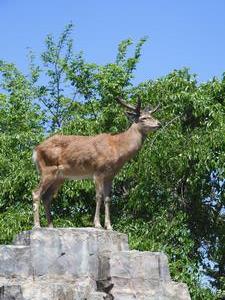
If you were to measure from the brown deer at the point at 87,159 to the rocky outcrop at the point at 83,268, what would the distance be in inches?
19.0

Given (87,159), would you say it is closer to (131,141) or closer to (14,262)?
(131,141)

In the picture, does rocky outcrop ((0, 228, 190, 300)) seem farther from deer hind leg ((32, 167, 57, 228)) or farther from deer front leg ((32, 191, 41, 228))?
deer hind leg ((32, 167, 57, 228))

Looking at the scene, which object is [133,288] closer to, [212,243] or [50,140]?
[50,140]

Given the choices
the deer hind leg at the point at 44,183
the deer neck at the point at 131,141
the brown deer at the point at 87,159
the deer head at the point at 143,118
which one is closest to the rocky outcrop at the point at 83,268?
the brown deer at the point at 87,159

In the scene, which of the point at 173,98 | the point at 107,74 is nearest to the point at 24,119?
the point at 107,74

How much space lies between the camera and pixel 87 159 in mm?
14617

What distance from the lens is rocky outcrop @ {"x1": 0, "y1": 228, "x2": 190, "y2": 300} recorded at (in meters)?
13.8

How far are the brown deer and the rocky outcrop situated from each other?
19.0 inches

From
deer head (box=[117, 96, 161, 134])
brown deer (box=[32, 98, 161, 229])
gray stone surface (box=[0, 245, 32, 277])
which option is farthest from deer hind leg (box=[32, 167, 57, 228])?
deer head (box=[117, 96, 161, 134])

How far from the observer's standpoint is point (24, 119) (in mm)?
29359

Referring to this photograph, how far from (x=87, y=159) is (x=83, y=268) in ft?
6.32

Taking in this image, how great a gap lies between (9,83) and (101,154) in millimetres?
18520

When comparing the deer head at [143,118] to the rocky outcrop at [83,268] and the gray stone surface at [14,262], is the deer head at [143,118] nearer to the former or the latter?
the rocky outcrop at [83,268]

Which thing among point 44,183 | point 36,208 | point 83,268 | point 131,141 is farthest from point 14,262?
point 131,141
